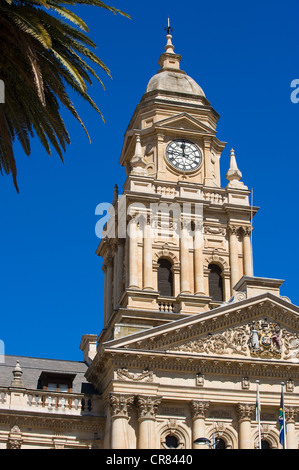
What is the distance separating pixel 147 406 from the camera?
4259 centimetres

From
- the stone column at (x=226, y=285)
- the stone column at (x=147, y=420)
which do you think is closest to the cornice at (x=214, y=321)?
the stone column at (x=147, y=420)

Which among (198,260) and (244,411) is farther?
(198,260)

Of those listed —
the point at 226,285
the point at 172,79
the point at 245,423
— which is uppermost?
the point at 172,79

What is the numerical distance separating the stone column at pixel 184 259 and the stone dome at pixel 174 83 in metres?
11.6

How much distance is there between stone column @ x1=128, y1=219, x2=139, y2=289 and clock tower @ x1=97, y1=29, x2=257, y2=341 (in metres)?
0.06

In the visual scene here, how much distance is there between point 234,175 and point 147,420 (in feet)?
70.8

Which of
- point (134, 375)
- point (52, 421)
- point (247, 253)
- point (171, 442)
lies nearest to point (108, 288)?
point (247, 253)

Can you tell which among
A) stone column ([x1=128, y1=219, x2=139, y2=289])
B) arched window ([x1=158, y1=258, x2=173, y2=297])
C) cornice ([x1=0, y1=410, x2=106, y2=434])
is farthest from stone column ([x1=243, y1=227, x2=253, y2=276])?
cornice ([x1=0, y1=410, x2=106, y2=434])

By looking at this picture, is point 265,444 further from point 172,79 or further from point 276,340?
point 172,79

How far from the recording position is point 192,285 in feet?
174

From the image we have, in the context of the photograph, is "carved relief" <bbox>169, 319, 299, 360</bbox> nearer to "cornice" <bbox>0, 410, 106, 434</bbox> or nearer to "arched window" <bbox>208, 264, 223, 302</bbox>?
"cornice" <bbox>0, 410, 106, 434</bbox>

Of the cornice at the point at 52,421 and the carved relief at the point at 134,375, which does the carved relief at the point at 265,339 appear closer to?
the carved relief at the point at 134,375

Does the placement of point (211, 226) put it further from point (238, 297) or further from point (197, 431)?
point (197, 431)

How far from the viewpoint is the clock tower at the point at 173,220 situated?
51844mm
